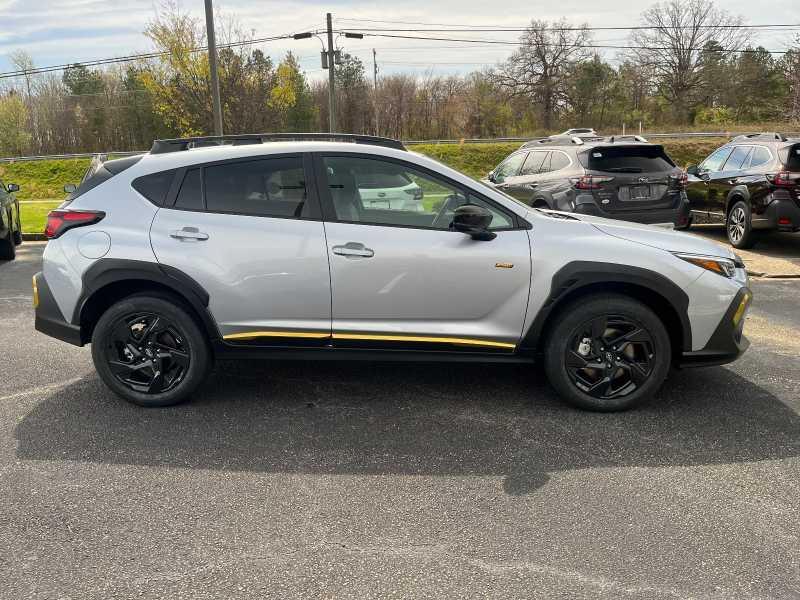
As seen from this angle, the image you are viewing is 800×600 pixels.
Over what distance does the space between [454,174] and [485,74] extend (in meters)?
53.1

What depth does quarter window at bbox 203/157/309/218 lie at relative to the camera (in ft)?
13.9

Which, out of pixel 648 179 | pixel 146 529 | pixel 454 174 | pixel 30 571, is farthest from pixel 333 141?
pixel 648 179

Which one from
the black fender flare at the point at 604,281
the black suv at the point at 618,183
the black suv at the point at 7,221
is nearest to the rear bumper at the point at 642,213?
the black suv at the point at 618,183

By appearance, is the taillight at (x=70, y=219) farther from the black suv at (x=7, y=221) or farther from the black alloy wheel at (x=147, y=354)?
the black suv at (x=7, y=221)

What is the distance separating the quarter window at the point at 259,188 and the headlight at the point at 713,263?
2436 millimetres

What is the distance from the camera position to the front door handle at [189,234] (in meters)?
4.20

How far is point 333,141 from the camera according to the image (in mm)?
4504

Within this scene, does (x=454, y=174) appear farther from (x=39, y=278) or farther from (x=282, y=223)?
(x=39, y=278)

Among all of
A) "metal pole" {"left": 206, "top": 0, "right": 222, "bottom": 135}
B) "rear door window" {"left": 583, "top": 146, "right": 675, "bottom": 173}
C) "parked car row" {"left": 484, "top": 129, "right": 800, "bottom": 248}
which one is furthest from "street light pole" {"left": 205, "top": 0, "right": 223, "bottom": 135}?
"rear door window" {"left": 583, "top": 146, "right": 675, "bottom": 173}

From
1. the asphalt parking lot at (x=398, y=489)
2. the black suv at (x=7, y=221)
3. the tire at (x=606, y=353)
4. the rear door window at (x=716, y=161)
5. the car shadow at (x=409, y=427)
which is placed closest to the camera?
the asphalt parking lot at (x=398, y=489)

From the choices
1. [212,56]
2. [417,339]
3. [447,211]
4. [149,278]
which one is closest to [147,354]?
[149,278]

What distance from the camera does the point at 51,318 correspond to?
4418mm

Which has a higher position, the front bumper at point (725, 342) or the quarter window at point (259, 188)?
the quarter window at point (259, 188)

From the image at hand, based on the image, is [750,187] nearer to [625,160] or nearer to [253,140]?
[625,160]
